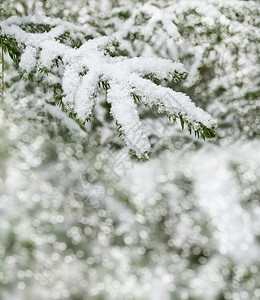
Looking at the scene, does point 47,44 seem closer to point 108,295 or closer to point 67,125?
point 67,125

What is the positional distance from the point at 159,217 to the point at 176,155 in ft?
2.25

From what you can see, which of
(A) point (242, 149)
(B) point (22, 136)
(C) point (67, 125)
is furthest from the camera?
(A) point (242, 149)

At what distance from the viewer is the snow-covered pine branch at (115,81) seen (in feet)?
1.80

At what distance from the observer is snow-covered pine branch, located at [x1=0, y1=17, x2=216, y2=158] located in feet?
1.80

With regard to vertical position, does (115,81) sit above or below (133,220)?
above

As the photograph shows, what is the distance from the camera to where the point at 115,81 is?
0.60 meters

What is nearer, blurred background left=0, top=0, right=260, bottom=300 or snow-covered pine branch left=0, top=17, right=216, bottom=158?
snow-covered pine branch left=0, top=17, right=216, bottom=158

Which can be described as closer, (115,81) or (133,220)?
(115,81)

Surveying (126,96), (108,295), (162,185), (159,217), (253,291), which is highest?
(126,96)

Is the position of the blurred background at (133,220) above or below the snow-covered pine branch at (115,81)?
→ below

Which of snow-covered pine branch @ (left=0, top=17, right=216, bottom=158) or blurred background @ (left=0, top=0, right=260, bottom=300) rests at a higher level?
snow-covered pine branch @ (left=0, top=17, right=216, bottom=158)

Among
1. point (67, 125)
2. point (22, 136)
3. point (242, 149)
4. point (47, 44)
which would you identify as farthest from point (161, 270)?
point (47, 44)

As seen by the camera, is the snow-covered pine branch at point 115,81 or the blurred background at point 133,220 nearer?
the snow-covered pine branch at point 115,81

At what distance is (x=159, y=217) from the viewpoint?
295 centimetres
